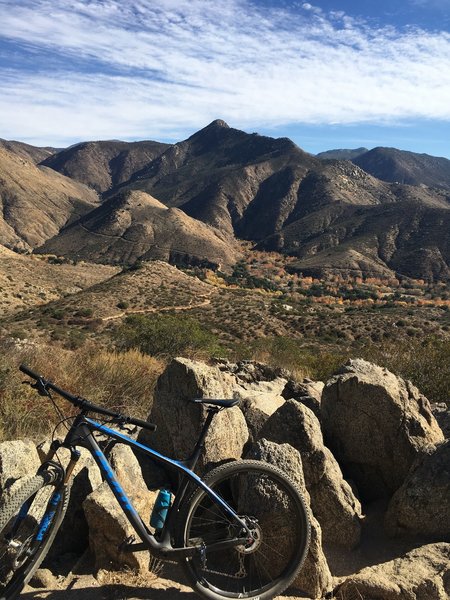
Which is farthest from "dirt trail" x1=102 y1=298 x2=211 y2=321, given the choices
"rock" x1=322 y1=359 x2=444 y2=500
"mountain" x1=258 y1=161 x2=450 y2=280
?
"mountain" x1=258 y1=161 x2=450 y2=280

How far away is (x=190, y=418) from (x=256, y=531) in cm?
132

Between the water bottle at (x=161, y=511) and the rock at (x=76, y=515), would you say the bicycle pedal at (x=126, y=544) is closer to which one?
the water bottle at (x=161, y=511)

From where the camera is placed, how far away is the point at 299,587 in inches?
151

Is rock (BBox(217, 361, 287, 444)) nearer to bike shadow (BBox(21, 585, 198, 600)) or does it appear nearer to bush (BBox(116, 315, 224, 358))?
bike shadow (BBox(21, 585, 198, 600))

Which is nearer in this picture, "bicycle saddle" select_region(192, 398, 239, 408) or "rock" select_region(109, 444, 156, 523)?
"bicycle saddle" select_region(192, 398, 239, 408)

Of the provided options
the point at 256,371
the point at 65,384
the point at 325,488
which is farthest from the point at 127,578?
the point at 256,371

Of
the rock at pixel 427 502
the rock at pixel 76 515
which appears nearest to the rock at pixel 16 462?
the rock at pixel 76 515

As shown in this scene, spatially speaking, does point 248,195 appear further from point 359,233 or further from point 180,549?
point 180,549

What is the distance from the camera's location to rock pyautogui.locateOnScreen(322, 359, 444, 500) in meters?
4.95

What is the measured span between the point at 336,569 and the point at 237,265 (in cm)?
10466

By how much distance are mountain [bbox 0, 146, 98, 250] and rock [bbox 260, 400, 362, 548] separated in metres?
130

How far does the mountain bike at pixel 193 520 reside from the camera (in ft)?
11.3

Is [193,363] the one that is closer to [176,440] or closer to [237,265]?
[176,440]

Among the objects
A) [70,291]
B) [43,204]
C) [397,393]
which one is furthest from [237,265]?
[397,393]
